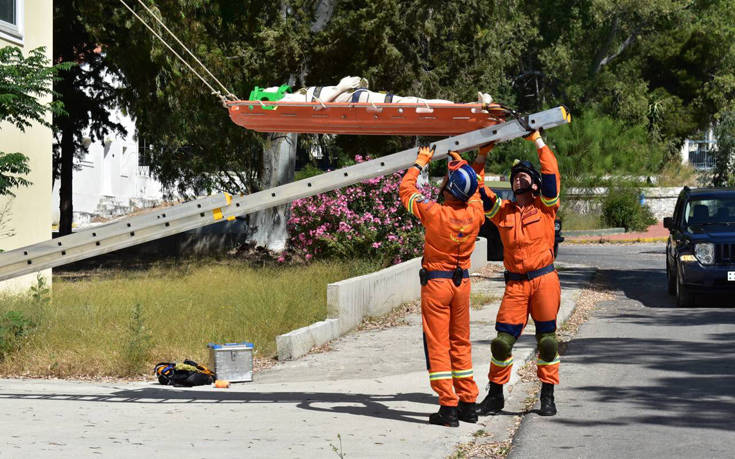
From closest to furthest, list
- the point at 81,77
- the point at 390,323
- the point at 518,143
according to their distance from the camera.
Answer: the point at 390,323
the point at 81,77
the point at 518,143

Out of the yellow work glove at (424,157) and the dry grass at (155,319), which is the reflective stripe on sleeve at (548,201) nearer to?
the yellow work glove at (424,157)

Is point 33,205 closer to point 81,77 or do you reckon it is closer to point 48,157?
point 48,157

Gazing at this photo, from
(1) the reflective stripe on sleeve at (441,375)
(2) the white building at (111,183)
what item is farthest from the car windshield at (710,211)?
(2) the white building at (111,183)

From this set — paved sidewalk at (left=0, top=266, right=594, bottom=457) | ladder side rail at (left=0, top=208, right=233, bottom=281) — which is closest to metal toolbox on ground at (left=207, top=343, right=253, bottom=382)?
paved sidewalk at (left=0, top=266, right=594, bottom=457)

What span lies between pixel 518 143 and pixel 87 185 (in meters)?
18.8

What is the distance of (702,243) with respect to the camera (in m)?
16.2

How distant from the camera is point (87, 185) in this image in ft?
153

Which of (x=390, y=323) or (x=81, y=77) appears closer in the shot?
(x=390, y=323)

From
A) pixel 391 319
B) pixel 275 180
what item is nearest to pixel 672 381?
pixel 391 319

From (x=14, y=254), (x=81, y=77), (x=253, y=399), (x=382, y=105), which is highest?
(x=81, y=77)

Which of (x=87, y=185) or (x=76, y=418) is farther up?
(x=87, y=185)

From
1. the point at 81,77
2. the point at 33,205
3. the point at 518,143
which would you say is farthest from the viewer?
the point at 518,143

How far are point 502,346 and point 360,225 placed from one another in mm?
11679

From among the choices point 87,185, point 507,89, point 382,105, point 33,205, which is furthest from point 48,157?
point 507,89
